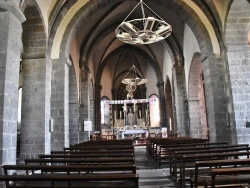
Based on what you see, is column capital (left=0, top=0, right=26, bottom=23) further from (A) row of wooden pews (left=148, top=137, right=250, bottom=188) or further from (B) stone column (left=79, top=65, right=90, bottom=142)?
(B) stone column (left=79, top=65, right=90, bottom=142)

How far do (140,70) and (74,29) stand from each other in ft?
50.8

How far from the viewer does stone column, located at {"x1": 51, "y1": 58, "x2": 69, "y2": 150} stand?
804cm

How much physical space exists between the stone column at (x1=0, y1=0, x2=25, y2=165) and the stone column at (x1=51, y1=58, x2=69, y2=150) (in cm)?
337

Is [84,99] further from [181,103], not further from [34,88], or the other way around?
[34,88]

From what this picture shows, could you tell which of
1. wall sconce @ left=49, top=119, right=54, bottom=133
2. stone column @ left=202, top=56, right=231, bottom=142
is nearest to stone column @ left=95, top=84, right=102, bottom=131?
wall sconce @ left=49, top=119, right=54, bottom=133

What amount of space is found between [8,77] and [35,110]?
282 cm

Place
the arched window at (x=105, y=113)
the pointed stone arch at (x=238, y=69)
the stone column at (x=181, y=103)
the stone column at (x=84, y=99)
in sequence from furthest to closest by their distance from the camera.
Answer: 1. the arched window at (x=105, y=113)
2. the stone column at (x=84, y=99)
3. the stone column at (x=181, y=103)
4. the pointed stone arch at (x=238, y=69)

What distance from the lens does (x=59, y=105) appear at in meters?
8.22

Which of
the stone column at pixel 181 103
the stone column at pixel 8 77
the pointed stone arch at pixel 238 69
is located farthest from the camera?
the stone column at pixel 181 103

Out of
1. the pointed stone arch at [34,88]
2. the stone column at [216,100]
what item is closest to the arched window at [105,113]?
the stone column at [216,100]

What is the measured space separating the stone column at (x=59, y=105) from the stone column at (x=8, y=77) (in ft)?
11.1

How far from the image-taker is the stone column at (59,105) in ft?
26.4

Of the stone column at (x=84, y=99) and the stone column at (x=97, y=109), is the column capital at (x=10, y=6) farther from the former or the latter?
the stone column at (x=97, y=109)

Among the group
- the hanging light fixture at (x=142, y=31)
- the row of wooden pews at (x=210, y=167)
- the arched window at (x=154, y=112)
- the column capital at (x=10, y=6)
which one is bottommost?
the row of wooden pews at (x=210, y=167)
